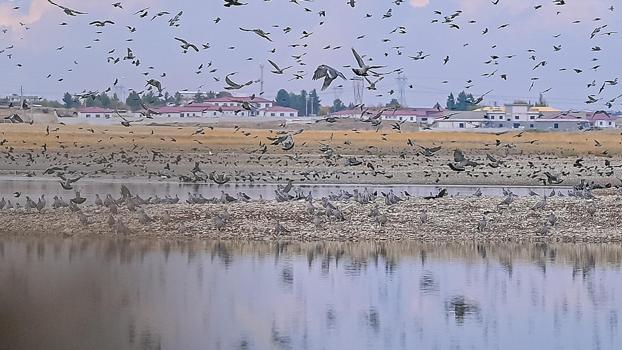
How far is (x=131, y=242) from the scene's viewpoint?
28516 millimetres

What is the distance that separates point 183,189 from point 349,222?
44.4 feet

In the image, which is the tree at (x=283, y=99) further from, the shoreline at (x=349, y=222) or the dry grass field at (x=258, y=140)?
the shoreline at (x=349, y=222)

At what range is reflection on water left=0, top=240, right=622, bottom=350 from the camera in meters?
17.9

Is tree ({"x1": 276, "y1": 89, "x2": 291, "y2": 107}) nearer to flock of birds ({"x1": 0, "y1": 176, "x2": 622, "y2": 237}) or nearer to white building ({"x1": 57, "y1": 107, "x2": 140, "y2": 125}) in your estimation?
white building ({"x1": 57, "y1": 107, "x2": 140, "y2": 125})

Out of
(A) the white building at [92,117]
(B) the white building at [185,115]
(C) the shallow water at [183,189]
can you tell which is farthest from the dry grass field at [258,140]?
(C) the shallow water at [183,189]

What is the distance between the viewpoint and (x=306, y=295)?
2200 cm

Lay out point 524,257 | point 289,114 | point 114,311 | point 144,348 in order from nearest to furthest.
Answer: point 144,348 < point 114,311 < point 524,257 < point 289,114

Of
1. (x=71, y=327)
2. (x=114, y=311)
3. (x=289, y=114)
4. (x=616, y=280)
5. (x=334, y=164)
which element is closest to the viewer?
(x=71, y=327)

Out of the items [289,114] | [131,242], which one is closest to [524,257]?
[131,242]

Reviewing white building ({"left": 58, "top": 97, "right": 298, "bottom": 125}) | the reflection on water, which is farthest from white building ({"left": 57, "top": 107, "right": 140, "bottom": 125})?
the reflection on water

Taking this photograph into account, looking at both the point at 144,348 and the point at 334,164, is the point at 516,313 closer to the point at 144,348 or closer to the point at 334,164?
the point at 144,348

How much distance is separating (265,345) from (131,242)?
38.9ft

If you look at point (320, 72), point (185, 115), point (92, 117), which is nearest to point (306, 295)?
point (320, 72)

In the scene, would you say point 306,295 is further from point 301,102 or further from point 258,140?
point 301,102
